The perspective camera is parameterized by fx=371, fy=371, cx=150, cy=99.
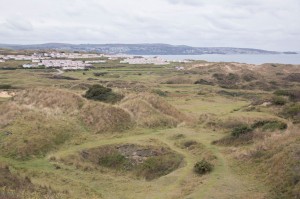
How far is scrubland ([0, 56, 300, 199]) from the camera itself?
20.4 m

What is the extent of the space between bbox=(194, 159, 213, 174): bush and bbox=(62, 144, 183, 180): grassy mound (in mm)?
2224

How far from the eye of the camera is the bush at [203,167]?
74.4 ft

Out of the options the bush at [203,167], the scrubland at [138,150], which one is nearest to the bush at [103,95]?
the scrubland at [138,150]

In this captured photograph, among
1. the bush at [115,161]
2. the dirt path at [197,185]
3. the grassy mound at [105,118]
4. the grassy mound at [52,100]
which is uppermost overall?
the grassy mound at [52,100]

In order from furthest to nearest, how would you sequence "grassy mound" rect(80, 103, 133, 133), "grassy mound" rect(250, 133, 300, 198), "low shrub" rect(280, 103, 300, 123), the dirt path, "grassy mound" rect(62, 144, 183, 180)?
"low shrub" rect(280, 103, 300, 123)
"grassy mound" rect(80, 103, 133, 133)
"grassy mound" rect(62, 144, 183, 180)
the dirt path
"grassy mound" rect(250, 133, 300, 198)

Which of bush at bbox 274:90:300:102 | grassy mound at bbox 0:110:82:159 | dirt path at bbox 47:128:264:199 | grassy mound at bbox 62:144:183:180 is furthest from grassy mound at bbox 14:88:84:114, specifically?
bush at bbox 274:90:300:102

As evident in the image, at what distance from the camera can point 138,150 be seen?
2755 centimetres

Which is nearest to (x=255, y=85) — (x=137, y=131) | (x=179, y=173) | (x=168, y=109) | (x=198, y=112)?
(x=198, y=112)

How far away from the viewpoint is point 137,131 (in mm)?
33156

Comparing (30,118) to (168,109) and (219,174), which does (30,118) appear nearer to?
(168,109)

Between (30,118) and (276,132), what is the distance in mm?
21108

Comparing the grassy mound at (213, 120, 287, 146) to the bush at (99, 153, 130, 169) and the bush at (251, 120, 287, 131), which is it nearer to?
the bush at (251, 120, 287, 131)

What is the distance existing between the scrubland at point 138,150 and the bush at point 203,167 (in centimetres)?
6

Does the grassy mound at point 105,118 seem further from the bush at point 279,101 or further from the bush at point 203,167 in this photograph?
the bush at point 279,101
